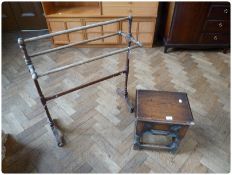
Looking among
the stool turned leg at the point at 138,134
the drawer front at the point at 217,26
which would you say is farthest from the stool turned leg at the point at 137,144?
the drawer front at the point at 217,26

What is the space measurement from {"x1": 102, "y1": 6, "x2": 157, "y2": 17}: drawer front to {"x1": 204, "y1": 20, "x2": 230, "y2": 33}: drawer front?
0.69 m

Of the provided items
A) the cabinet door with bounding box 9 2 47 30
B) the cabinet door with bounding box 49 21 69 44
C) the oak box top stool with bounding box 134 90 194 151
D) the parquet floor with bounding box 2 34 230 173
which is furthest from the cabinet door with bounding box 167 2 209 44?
the cabinet door with bounding box 9 2 47 30

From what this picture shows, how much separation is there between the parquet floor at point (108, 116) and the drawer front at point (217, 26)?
35cm

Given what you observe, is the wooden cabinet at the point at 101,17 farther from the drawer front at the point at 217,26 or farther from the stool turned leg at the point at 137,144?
the stool turned leg at the point at 137,144

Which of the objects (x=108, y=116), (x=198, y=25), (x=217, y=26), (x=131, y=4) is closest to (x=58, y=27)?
(x=131, y=4)

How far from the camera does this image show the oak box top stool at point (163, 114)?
47.1 inches

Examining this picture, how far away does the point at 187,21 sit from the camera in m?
2.25

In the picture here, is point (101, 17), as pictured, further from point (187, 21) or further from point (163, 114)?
point (163, 114)

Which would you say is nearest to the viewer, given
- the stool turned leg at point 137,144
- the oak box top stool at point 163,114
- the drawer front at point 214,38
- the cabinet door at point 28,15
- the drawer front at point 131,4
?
the oak box top stool at point 163,114

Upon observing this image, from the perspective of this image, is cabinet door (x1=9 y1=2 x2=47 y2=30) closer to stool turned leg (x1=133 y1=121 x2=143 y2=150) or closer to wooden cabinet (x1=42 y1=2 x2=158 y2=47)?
wooden cabinet (x1=42 y1=2 x2=158 y2=47)

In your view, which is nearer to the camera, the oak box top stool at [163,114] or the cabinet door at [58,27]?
the oak box top stool at [163,114]

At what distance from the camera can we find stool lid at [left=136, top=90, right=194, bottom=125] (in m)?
1.20

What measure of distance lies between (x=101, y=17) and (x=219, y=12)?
1.47m

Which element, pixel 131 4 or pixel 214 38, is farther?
pixel 214 38
